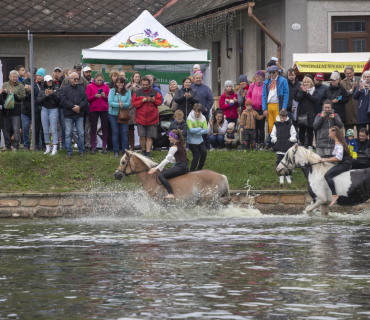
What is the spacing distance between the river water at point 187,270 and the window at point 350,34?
12.4 m

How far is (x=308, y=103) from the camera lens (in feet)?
60.0

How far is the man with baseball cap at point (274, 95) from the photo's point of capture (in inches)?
720

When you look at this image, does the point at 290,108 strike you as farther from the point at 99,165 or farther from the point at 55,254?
the point at 55,254

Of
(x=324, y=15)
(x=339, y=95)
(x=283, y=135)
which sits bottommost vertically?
(x=283, y=135)

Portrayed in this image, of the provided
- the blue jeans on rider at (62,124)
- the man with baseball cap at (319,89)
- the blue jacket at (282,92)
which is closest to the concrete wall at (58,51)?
the blue jeans on rider at (62,124)

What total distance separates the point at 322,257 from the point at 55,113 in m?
10.7

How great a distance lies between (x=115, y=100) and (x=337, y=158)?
6.45 m

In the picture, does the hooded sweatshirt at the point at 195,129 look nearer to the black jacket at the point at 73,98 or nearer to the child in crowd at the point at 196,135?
the child in crowd at the point at 196,135

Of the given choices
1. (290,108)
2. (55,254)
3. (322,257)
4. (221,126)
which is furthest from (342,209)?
(55,254)

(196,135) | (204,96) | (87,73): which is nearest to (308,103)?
(204,96)

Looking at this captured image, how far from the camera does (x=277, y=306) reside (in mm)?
6668

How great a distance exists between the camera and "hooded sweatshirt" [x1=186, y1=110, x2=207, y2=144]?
659 inches

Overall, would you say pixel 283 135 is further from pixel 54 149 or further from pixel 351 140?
pixel 54 149

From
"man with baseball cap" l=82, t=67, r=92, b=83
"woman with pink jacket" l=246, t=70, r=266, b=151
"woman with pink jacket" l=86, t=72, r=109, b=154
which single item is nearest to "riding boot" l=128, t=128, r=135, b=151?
"woman with pink jacket" l=86, t=72, r=109, b=154
